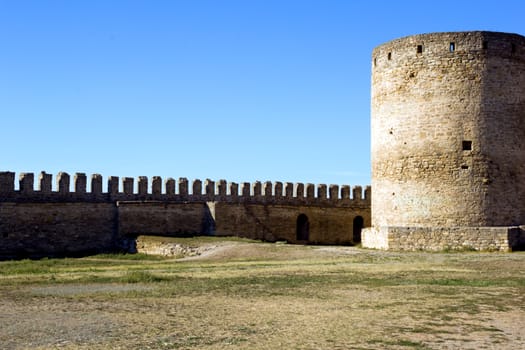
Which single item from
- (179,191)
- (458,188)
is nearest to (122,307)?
(458,188)

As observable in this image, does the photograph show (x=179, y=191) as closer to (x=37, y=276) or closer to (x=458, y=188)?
(x=458, y=188)

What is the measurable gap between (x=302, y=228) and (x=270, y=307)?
22.3 m

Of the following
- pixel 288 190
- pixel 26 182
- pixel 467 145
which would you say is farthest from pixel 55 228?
pixel 467 145

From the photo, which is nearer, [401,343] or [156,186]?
[401,343]

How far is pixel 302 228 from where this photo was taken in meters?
31.6

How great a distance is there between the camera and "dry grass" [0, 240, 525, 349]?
7086 mm

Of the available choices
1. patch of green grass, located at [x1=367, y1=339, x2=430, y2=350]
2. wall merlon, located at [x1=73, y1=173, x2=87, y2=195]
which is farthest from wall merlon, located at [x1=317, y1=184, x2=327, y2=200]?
patch of green grass, located at [x1=367, y1=339, x2=430, y2=350]

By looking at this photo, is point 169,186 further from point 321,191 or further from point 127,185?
point 321,191

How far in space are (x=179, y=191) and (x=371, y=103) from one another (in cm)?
843

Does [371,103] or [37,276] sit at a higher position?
[371,103]

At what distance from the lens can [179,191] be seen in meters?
28.4

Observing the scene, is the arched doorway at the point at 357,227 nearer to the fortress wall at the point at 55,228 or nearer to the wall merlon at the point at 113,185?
the wall merlon at the point at 113,185

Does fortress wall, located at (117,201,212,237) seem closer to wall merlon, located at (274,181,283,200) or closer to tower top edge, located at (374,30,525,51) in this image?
wall merlon, located at (274,181,283,200)

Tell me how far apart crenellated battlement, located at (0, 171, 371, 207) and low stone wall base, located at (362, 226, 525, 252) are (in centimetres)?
924
